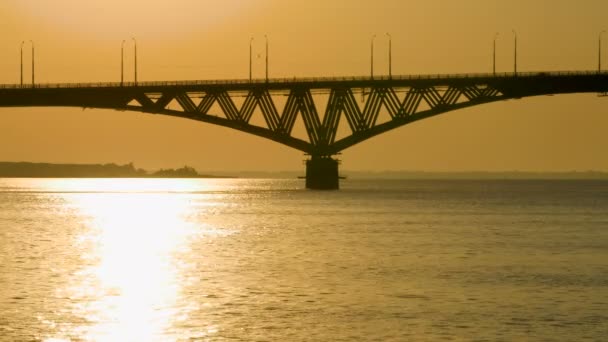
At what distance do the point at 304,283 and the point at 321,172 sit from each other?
9899 centimetres

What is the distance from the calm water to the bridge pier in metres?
55.5

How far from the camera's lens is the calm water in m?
29.3

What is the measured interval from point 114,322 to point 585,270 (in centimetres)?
2116

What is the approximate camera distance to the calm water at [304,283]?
96.1ft

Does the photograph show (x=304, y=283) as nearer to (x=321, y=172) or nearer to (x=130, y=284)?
(x=130, y=284)

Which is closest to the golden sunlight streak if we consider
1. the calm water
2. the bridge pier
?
the calm water

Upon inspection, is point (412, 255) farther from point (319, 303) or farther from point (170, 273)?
point (319, 303)

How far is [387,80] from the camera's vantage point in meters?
123

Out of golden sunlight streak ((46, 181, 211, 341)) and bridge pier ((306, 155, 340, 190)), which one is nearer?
golden sunlight streak ((46, 181, 211, 341))

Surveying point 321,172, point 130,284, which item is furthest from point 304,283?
point 321,172

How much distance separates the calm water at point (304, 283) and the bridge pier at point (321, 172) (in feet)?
182

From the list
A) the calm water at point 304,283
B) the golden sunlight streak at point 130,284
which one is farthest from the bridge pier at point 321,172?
the golden sunlight streak at point 130,284

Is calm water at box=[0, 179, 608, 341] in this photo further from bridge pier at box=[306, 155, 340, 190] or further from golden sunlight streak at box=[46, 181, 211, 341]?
bridge pier at box=[306, 155, 340, 190]

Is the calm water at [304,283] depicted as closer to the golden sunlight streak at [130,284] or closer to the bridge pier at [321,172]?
the golden sunlight streak at [130,284]
